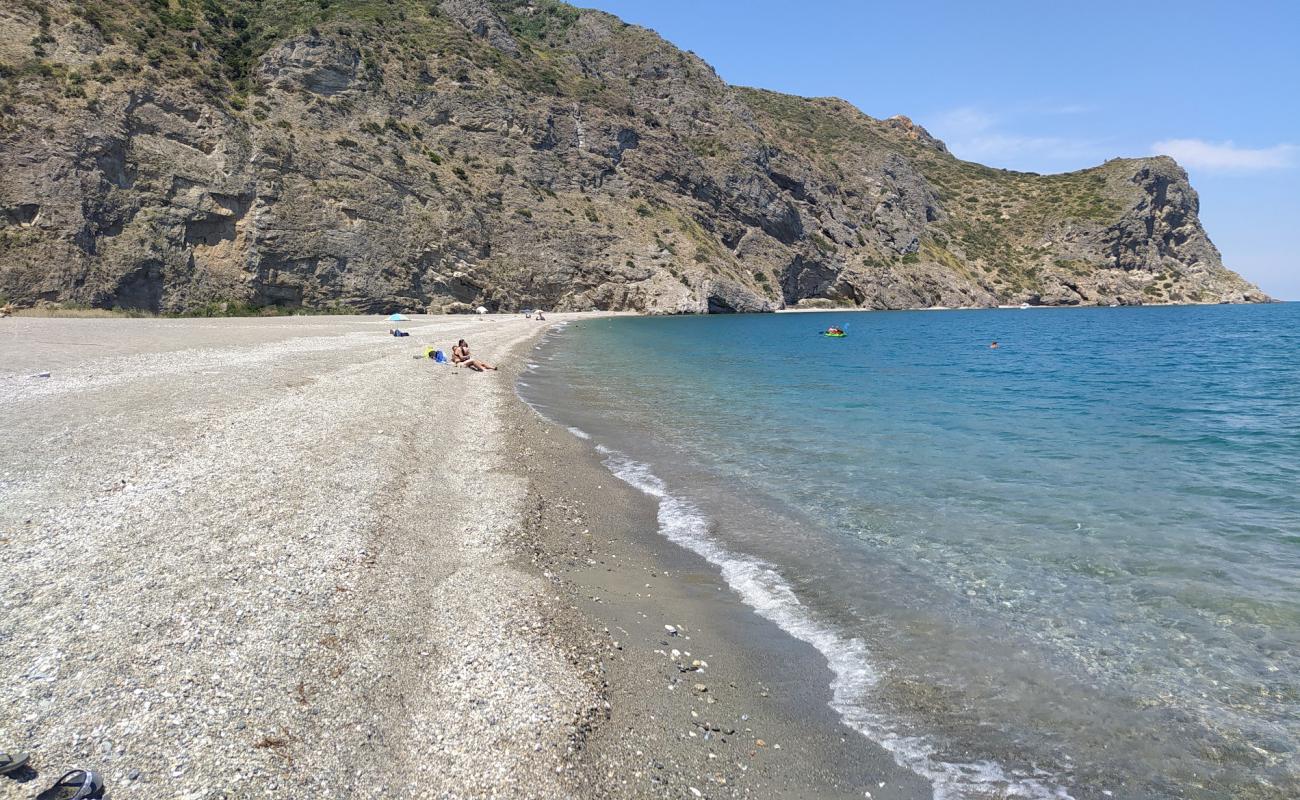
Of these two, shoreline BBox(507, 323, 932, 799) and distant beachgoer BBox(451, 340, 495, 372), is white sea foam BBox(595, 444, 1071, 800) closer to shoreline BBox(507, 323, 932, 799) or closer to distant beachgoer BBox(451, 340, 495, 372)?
shoreline BBox(507, 323, 932, 799)

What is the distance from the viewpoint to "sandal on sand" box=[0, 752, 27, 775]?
3223 millimetres

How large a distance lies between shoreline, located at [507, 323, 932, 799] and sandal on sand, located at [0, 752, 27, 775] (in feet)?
9.09

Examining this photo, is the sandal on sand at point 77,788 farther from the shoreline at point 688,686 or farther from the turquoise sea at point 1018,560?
the turquoise sea at point 1018,560

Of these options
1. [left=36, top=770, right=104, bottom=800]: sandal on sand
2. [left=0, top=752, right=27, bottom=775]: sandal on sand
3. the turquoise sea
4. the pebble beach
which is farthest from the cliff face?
[left=36, top=770, right=104, bottom=800]: sandal on sand

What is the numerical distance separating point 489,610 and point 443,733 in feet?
5.63

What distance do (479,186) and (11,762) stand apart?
72.5 m

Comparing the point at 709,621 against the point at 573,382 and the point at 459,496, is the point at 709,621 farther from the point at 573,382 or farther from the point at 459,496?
the point at 573,382

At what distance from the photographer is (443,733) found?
4062 millimetres

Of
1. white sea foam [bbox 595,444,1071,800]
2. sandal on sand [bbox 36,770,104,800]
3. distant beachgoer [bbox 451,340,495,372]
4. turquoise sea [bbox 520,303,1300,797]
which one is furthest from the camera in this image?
distant beachgoer [bbox 451,340,495,372]

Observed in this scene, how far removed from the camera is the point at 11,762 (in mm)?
3266

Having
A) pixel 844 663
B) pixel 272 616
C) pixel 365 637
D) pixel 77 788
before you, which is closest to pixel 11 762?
pixel 77 788

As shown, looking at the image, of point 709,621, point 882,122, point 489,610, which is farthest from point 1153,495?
point 882,122

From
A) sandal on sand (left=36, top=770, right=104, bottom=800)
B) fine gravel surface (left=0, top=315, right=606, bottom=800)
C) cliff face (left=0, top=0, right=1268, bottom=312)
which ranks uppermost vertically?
cliff face (left=0, top=0, right=1268, bottom=312)

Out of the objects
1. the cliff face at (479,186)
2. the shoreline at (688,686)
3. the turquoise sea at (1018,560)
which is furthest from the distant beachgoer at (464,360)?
the cliff face at (479,186)
